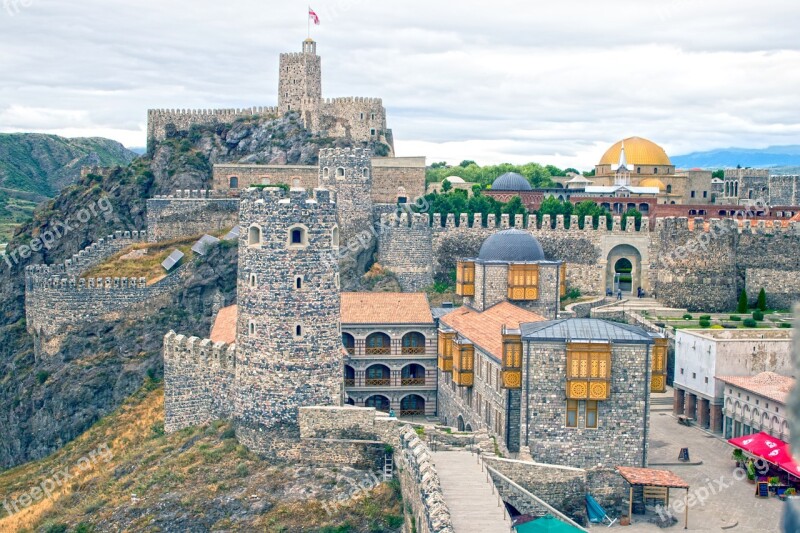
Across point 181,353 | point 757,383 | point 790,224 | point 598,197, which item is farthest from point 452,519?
point 598,197

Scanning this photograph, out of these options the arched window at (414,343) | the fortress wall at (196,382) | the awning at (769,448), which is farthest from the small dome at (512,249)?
the fortress wall at (196,382)

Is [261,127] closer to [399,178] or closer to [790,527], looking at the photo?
[399,178]

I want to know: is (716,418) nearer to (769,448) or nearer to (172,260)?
(769,448)

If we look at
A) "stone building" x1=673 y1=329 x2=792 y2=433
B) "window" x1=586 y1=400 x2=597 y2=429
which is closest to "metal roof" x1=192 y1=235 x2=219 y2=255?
"stone building" x1=673 y1=329 x2=792 y2=433

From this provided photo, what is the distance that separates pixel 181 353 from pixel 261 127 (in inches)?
1473

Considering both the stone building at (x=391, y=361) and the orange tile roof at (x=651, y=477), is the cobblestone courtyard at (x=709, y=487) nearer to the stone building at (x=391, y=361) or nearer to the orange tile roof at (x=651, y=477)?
the orange tile roof at (x=651, y=477)

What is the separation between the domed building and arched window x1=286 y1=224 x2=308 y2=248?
14.0 meters

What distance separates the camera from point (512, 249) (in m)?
42.2

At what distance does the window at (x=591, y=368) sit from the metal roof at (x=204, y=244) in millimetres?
29055

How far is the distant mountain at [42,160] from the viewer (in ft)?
539

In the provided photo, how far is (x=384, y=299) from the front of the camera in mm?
43906

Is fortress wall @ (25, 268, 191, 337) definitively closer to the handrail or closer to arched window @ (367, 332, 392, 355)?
arched window @ (367, 332, 392, 355)

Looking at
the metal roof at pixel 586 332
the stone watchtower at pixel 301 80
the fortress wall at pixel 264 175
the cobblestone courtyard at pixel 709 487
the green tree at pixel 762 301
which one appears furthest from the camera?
the stone watchtower at pixel 301 80

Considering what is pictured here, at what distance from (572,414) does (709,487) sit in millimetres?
4816
